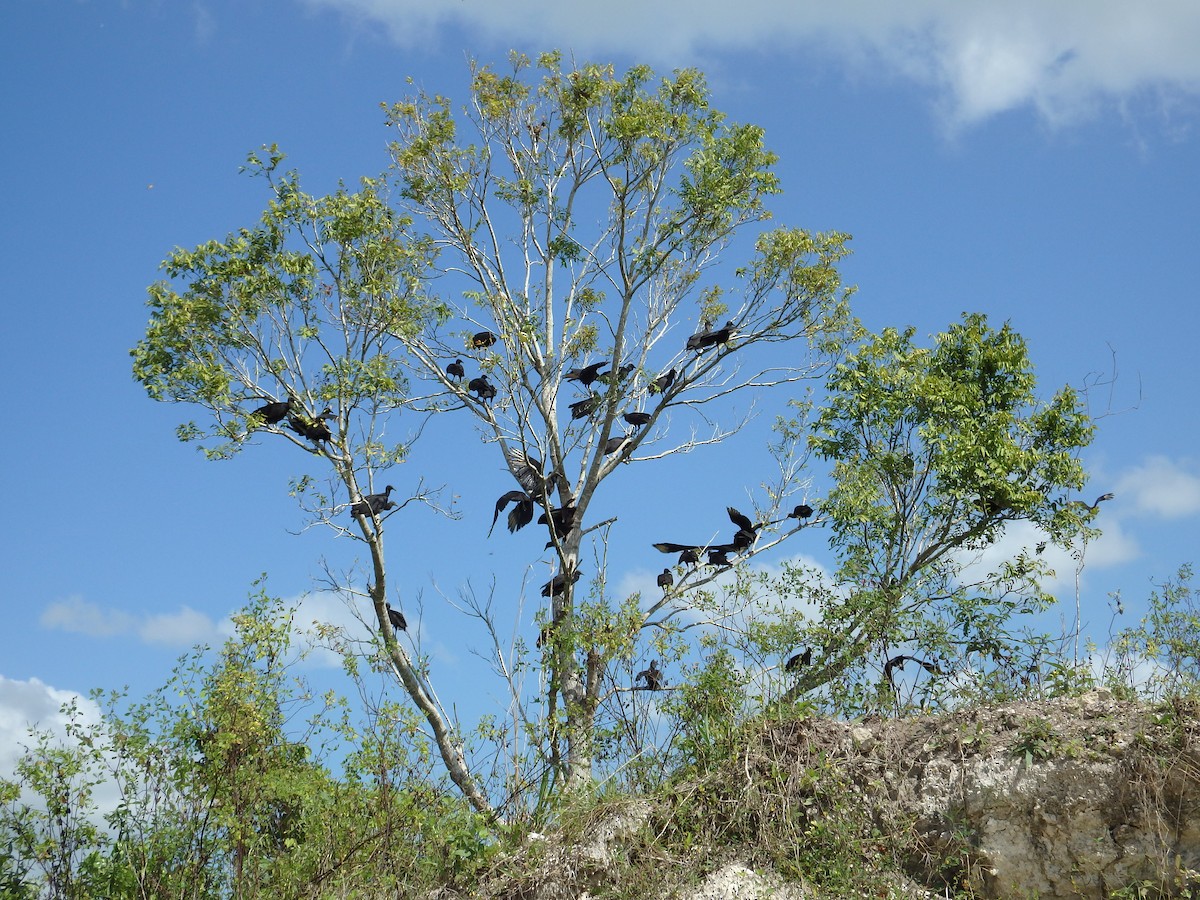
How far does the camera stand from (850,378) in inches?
508

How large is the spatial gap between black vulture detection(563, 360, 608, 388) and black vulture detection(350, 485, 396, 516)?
9.17ft

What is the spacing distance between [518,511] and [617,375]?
237 centimetres

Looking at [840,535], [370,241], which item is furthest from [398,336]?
[840,535]

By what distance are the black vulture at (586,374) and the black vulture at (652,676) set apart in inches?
190

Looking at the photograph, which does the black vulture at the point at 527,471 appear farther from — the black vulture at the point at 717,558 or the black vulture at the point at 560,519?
the black vulture at the point at 717,558

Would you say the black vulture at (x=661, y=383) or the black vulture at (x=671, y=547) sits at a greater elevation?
the black vulture at (x=661, y=383)

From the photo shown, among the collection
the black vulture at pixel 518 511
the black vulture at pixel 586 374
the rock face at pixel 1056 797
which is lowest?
the rock face at pixel 1056 797

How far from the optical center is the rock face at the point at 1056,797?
19.2ft

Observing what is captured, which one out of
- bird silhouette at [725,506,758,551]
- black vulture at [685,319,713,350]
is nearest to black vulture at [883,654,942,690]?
bird silhouette at [725,506,758,551]

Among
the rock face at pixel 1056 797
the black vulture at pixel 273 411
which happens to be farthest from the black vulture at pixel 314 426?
the rock face at pixel 1056 797

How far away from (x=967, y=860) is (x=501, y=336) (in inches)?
357

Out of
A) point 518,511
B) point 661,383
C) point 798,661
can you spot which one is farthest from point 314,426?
point 798,661

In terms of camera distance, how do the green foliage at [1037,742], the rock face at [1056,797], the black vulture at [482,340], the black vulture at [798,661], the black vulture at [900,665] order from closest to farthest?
the rock face at [1056,797] → the green foliage at [1037,742] → the black vulture at [900,665] → the black vulture at [798,661] → the black vulture at [482,340]

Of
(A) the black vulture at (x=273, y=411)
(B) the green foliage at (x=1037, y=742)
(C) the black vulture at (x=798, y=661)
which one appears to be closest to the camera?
(B) the green foliage at (x=1037, y=742)
